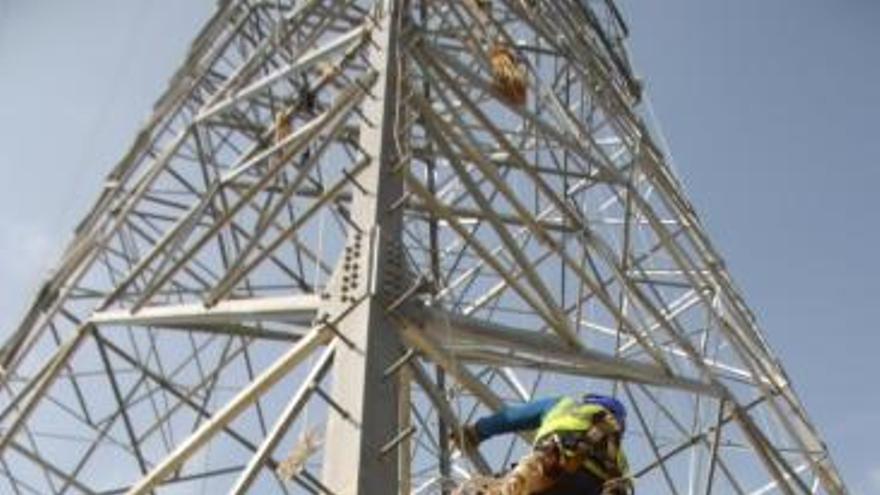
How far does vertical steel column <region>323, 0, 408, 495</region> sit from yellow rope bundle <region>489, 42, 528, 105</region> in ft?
7.34

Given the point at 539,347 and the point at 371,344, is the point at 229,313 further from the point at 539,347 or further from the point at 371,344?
the point at 539,347

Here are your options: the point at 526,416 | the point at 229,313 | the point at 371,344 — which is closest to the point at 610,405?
the point at 526,416

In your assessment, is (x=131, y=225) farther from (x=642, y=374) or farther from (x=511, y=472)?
(x=511, y=472)

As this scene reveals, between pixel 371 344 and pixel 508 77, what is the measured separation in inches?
182

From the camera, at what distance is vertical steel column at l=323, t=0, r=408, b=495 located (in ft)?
21.0

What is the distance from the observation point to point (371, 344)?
22.5 ft

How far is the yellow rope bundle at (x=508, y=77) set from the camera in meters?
10.7

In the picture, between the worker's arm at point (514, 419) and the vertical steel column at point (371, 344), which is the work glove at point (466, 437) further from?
the vertical steel column at point (371, 344)

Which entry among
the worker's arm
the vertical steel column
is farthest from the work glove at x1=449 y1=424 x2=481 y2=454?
the vertical steel column

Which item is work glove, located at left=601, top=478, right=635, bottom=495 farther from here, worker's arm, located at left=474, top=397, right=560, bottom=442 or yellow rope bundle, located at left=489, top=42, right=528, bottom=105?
yellow rope bundle, located at left=489, top=42, right=528, bottom=105

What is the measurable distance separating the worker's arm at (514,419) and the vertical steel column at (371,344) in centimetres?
64

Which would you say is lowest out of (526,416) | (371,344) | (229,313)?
(526,416)

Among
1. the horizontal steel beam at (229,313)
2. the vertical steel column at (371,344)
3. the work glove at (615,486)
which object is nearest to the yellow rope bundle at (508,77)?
the vertical steel column at (371,344)

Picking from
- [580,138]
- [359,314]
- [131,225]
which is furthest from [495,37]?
[359,314]
